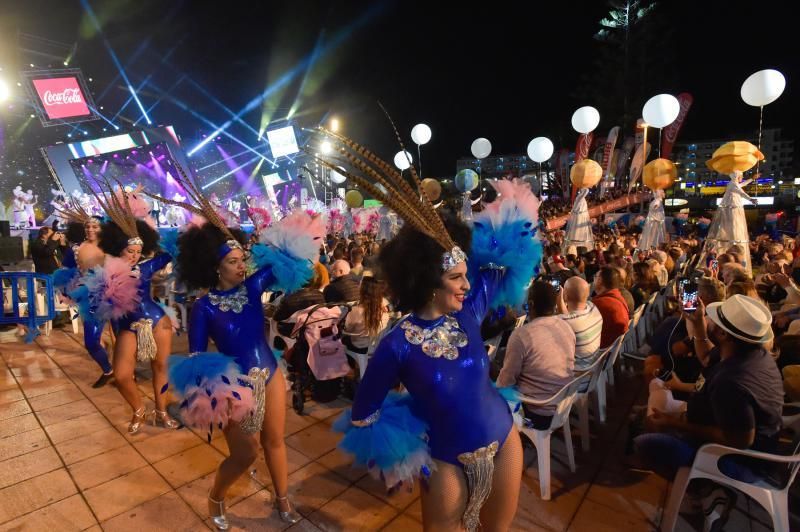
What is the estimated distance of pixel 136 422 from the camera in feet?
12.1

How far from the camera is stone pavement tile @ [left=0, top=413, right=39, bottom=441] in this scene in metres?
3.71

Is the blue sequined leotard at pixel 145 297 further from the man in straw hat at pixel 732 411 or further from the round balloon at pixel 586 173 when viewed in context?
the round balloon at pixel 586 173

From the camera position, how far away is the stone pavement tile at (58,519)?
98.7 inches

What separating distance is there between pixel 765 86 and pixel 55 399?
12.3m

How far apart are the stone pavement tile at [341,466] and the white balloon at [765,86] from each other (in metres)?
9.70

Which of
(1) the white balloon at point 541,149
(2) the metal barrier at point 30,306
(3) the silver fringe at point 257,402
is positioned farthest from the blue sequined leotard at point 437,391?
(1) the white balloon at point 541,149

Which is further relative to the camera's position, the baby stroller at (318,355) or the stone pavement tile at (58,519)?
the baby stroller at (318,355)

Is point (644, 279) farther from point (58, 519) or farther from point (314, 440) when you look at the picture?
point (58, 519)

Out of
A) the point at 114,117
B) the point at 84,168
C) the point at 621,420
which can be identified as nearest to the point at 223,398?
the point at 621,420

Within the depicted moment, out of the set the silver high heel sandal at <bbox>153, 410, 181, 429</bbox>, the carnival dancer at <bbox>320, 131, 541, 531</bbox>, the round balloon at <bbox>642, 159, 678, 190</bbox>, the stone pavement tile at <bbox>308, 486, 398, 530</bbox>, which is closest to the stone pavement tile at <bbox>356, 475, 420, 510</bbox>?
the stone pavement tile at <bbox>308, 486, 398, 530</bbox>

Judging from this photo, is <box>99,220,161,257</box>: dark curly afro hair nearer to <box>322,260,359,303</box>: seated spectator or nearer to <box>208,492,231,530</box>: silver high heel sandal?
<box>322,260,359,303</box>: seated spectator

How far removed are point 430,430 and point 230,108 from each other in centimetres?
3785

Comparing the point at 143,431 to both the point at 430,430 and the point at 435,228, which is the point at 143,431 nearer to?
the point at 430,430

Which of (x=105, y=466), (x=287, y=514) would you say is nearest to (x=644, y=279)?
(x=287, y=514)
